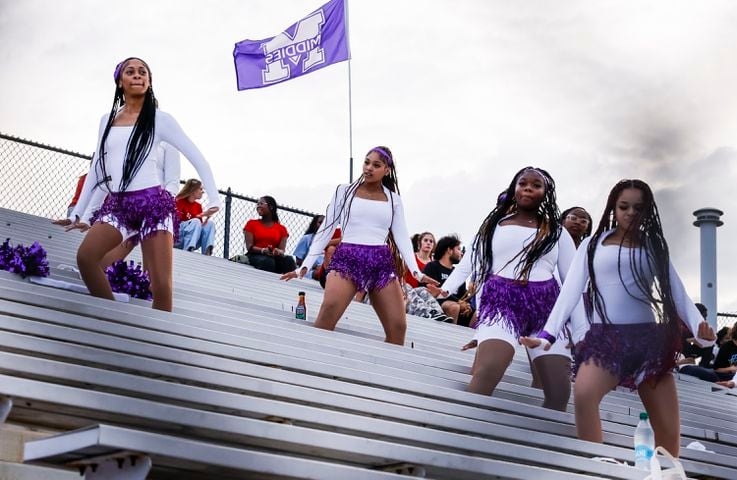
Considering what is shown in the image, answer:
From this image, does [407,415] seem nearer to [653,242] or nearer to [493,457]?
[493,457]

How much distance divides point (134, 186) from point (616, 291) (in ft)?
8.49

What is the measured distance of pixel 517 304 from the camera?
6539 mm

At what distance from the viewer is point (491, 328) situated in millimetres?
6496

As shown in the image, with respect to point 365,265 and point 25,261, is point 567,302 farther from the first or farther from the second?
point 25,261

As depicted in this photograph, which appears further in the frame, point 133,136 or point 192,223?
point 192,223

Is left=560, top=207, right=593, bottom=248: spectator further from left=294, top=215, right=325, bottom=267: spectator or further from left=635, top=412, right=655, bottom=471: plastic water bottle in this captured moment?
left=294, top=215, right=325, bottom=267: spectator

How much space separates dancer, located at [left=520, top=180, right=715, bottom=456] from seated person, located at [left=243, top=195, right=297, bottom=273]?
A: 680 centimetres

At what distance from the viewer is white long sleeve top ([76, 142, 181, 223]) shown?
645 cm

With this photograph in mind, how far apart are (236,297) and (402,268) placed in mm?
1646

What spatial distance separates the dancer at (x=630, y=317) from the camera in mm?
5477

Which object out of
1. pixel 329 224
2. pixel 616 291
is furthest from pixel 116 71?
pixel 616 291

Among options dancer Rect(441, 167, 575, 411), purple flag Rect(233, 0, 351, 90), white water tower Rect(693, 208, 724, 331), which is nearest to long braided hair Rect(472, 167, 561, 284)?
dancer Rect(441, 167, 575, 411)

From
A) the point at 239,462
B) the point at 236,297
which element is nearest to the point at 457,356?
the point at 236,297

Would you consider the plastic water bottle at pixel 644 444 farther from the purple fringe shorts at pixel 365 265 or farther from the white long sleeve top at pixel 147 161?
the white long sleeve top at pixel 147 161
